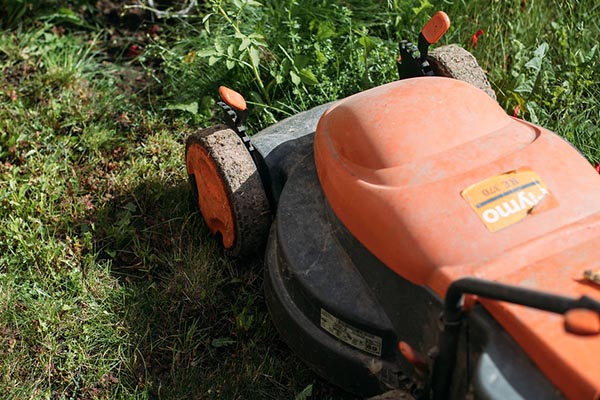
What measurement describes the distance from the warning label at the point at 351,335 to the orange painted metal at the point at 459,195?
0.59 ft

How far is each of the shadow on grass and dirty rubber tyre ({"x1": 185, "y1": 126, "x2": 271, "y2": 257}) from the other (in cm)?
11

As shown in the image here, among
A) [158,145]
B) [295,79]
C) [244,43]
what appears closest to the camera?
[244,43]

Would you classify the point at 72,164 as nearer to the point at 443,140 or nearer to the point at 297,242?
the point at 297,242

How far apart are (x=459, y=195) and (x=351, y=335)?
38 centimetres

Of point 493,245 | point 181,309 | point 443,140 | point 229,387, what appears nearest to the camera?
point 493,245

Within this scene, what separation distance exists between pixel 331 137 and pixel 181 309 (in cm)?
63

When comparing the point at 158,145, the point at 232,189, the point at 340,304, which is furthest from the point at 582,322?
the point at 158,145

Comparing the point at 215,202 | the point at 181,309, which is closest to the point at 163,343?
the point at 181,309

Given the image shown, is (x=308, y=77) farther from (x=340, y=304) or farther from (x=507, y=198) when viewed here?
(x=507, y=198)

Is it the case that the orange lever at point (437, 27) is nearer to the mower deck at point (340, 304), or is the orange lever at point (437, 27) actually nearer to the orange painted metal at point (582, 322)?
the mower deck at point (340, 304)

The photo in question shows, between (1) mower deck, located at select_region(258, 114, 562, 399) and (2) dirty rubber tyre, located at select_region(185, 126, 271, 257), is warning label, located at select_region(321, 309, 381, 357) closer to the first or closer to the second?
(1) mower deck, located at select_region(258, 114, 562, 399)

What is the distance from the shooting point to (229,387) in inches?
77.6

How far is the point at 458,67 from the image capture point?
7.26 feet

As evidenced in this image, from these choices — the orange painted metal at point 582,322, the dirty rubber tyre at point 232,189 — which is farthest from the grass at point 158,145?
the orange painted metal at point 582,322
